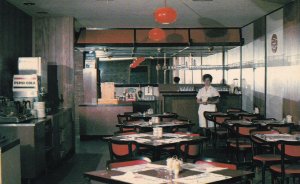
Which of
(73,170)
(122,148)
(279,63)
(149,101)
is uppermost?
(279,63)

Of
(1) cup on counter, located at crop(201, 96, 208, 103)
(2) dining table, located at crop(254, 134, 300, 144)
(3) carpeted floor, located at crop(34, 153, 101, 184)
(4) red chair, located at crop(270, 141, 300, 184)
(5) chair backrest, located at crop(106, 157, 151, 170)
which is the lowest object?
(3) carpeted floor, located at crop(34, 153, 101, 184)

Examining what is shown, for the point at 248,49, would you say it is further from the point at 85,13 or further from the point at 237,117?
the point at 85,13

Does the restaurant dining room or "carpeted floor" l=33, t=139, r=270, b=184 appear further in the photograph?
"carpeted floor" l=33, t=139, r=270, b=184

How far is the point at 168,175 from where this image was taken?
3.53 m

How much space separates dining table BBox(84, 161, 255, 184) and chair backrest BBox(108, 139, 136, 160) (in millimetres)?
1435

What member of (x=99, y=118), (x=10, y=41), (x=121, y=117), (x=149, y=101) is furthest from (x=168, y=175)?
(x=149, y=101)

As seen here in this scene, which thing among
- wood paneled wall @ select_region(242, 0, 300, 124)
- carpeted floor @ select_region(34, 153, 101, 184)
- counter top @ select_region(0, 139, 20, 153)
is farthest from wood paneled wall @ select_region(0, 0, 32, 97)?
wood paneled wall @ select_region(242, 0, 300, 124)

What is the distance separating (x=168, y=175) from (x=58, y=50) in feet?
24.3

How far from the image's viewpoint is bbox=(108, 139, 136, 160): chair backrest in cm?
539

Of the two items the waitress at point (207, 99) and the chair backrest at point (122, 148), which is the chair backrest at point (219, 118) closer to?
the waitress at point (207, 99)

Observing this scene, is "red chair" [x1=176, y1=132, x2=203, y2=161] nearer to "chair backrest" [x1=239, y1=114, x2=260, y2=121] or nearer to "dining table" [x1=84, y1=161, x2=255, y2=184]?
"dining table" [x1=84, y1=161, x2=255, y2=184]

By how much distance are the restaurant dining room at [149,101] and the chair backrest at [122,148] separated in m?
0.01

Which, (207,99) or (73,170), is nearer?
(73,170)

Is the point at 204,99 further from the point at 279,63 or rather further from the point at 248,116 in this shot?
the point at 279,63
